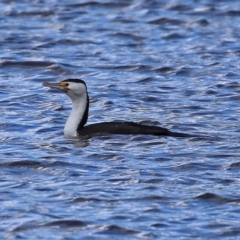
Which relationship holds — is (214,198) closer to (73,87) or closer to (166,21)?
(73,87)

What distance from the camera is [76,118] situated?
15.0 metres

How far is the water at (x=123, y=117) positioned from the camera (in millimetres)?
11305

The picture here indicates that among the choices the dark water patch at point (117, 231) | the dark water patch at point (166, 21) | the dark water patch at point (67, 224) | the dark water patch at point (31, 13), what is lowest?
the dark water patch at point (166, 21)

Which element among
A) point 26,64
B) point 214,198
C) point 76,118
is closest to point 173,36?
point 26,64

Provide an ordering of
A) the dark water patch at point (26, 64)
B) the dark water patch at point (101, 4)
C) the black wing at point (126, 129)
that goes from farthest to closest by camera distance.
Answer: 1. the dark water patch at point (101, 4)
2. the dark water patch at point (26, 64)
3. the black wing at point (126, 129)

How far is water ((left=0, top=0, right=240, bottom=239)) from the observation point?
11305 millimetres

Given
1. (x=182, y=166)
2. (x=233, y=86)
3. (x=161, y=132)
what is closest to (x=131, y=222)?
(x=182, y=166)

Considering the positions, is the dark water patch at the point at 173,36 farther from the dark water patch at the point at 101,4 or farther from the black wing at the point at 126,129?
the black wing at the point at 126,129

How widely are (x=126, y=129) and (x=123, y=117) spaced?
1.62 m

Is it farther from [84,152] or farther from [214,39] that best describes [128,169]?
[214,39]

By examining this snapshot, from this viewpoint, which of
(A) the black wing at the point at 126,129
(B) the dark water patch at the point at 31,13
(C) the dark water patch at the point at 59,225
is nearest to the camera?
(C) the dark water patch at the point at 59,225

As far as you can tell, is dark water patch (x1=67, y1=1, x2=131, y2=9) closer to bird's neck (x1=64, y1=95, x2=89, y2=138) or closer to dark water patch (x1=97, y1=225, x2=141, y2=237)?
bird's neck (x1=64, y1=95, x2=89, y2=138)

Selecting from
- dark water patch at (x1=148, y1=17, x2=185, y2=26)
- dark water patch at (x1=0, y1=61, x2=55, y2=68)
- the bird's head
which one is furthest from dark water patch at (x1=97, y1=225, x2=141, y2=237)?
dark water patch at (x1=148, y1=17, x2=185, y2=26)

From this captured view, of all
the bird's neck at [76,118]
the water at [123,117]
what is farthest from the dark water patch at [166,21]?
the bird's neck at [76,118]
